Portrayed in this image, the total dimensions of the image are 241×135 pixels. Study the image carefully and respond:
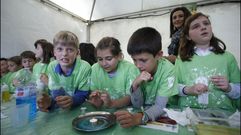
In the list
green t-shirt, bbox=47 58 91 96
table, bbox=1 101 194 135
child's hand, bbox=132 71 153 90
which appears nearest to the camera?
table, bbox=1 101 194 135

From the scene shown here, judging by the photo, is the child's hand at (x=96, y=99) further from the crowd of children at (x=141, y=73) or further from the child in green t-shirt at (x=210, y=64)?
the child in green t-shirt at (x=210, y=64)

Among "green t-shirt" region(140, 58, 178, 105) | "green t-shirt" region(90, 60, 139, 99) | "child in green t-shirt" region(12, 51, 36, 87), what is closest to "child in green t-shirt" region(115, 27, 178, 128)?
"green t-shirt" region(140, 58, 178, 105)

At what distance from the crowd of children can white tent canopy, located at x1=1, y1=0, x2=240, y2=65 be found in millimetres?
15

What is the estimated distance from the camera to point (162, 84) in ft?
1.70

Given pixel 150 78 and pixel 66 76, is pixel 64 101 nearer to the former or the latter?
pixel 66 76

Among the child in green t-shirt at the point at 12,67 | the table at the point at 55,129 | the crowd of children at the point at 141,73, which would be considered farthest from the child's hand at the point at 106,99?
the child in green t-shirt at the point at 12,67

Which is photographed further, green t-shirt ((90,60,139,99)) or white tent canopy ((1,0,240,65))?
green t-shirt ((90,60,139,99))

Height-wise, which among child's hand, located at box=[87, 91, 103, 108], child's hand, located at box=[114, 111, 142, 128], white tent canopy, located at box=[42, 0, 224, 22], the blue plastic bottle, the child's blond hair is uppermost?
white tent canopy, located at box=[42, 0, 224, 22]

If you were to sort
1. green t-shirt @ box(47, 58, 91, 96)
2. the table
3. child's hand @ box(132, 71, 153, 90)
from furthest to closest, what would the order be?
green t-shirt @ box(47, 58, 91, 96) < child's hand @ box(132, 71, 153, 90) < the table

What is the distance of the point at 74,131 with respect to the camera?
366 mm

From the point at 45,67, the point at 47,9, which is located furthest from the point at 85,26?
the point at 45,67

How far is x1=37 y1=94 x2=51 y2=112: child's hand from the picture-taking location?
0.48 metres

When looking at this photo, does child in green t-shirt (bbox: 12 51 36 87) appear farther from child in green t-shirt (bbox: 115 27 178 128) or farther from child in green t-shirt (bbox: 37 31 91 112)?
child in green t-shirt (bbox: 115 27 178 128)

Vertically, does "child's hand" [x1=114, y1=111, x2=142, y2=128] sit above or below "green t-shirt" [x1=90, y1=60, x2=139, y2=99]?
below
